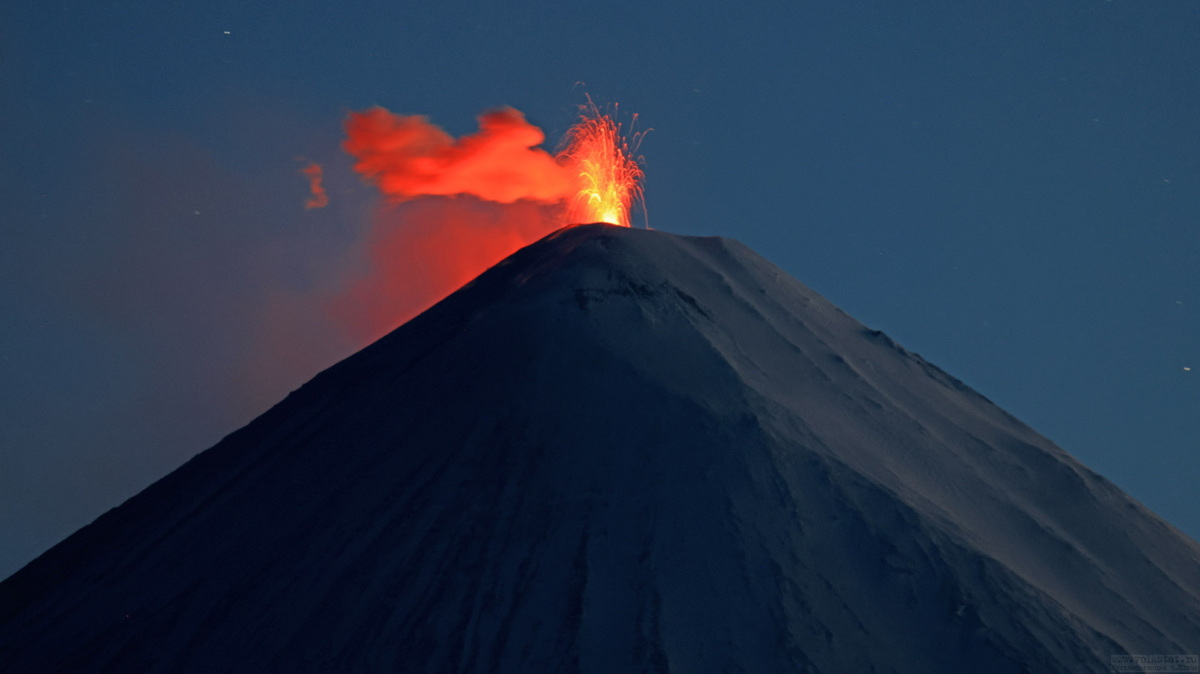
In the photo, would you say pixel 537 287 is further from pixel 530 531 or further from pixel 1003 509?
pixel 1003 509

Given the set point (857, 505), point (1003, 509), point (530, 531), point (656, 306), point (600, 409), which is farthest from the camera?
point (656, 306)

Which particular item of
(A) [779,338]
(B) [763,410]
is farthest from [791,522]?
(A) [779,338]

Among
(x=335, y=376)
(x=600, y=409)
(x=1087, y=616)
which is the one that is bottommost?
(x=1087, y=616)

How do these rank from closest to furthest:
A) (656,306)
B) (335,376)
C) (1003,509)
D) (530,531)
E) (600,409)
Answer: (530,531) < (600,409) < (1003,509) < (656,306) < (335,376)

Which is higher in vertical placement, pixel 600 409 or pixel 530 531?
pixel 600 409

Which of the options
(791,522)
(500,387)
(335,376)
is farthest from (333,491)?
(791,522)

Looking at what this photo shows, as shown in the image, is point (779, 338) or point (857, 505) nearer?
point (857, 505)
